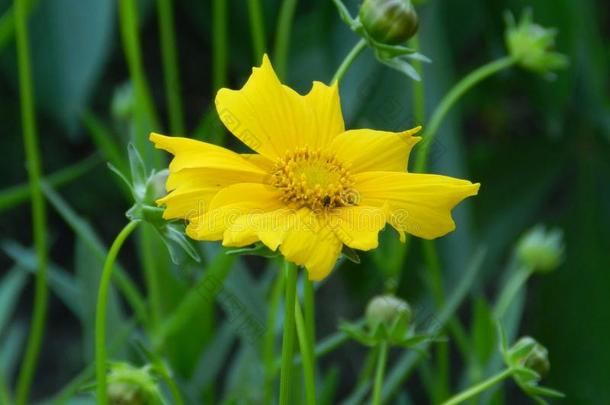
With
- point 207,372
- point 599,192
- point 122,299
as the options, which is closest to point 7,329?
point 122,299

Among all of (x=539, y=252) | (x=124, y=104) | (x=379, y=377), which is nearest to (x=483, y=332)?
(x=539, y=252)

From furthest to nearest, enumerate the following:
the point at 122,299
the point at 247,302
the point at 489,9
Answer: the point at 122,299 < the point at 489,9 < the point at 247,302

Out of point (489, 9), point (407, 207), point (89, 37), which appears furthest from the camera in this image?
point (489, 9)

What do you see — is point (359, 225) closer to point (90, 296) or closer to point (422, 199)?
point (422, 199)

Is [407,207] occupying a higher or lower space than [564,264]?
lower

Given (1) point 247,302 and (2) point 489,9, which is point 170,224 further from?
(2) point 489,9
